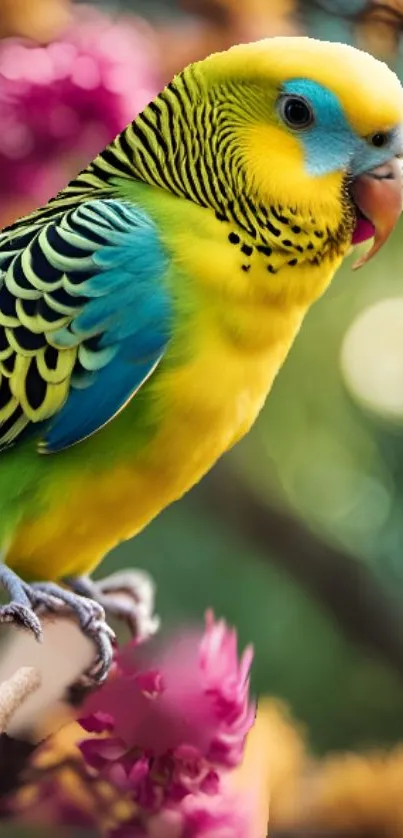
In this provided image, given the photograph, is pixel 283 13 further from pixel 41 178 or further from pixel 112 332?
pixel 112 332

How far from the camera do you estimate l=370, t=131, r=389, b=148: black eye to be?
694 millimetres

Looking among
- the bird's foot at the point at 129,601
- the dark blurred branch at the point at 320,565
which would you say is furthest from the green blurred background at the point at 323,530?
the bird's foot at the point at 129,601

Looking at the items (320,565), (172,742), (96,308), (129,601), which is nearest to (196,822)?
(172,742)

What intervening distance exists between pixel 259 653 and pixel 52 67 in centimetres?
54

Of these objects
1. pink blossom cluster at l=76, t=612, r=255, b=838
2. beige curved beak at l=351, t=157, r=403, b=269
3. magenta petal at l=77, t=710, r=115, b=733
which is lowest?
pink blossom cluster at l=76, t=612, r=255, b=838

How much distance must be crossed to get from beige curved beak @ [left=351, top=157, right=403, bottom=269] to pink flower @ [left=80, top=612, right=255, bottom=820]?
1.19 feet

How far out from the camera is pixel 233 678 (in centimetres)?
85

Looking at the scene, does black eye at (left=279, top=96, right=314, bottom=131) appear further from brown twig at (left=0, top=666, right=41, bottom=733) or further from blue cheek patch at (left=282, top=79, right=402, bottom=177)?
brown twig at (left=0, top=666, right=41, bottom=733)

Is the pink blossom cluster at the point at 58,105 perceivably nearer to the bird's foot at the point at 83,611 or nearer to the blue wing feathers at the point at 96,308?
the blue wing feathers at the point at 96,308

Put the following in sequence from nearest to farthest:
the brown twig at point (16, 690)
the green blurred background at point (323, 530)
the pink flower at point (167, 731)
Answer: the brown twig at point (16, 690) < the pink flower at point (167, 731) < the green blurred background at point (323, 530)

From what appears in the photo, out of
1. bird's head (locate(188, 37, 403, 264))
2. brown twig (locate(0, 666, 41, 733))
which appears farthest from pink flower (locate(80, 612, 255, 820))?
bird's head (locate(188, 37, 403, 264))

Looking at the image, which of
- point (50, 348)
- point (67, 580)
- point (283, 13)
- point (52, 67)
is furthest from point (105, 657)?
point (283, 13)

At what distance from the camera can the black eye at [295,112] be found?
0.70m

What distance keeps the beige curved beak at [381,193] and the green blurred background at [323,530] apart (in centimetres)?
32
